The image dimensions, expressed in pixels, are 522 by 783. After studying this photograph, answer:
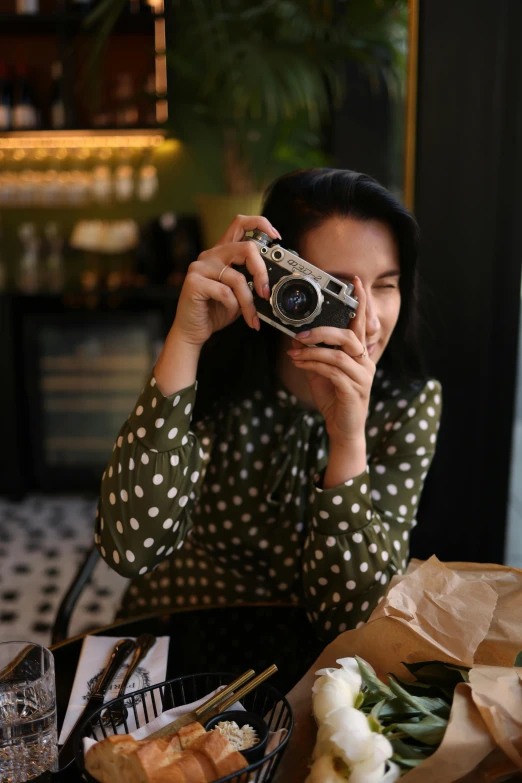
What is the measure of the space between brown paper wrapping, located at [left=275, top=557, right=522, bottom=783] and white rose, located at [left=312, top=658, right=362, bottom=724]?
73 mm

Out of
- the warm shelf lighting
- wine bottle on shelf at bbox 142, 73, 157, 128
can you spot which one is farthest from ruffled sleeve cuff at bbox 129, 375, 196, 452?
the warm shelf lighting

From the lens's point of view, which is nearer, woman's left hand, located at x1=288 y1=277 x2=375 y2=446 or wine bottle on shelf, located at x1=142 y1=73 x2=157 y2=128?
woman's left hand, located at x1=288 y1=277 x2=375 y2=446

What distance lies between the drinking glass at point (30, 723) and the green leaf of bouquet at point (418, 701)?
340mm

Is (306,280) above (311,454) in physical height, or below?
above

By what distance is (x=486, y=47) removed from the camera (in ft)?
5.44

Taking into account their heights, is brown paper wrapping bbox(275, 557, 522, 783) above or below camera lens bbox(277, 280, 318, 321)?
below

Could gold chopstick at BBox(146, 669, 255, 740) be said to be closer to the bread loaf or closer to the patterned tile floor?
the bread loaf

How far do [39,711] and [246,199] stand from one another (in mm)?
2511

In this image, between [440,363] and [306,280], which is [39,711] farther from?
[440,363]

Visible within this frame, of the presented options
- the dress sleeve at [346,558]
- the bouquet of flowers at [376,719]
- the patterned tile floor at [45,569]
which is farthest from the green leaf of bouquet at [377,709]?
the patterned tile floor at [45,569]

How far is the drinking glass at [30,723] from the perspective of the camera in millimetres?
695

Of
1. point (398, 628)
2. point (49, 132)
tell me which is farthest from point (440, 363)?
point (49, 132)

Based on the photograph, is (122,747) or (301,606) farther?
(301,606)

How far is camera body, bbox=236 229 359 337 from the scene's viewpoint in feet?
3.22
